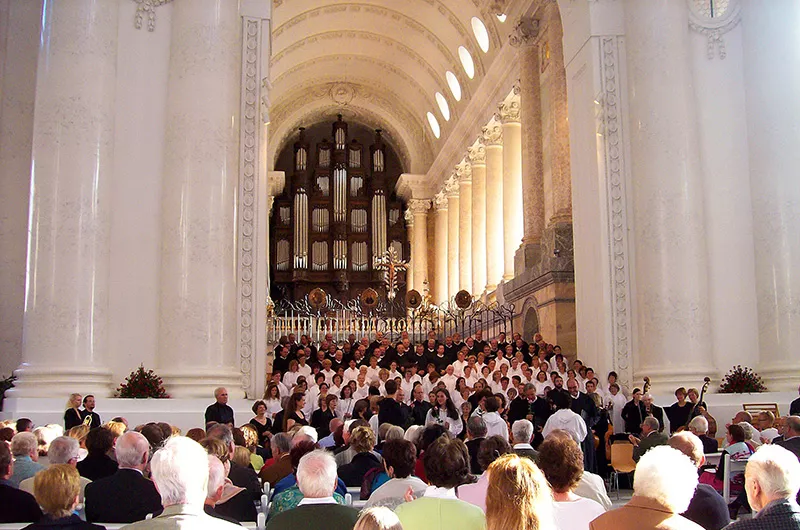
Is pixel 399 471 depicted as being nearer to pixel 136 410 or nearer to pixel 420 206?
pixel 136 410

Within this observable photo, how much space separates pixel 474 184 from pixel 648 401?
17051 millimetres

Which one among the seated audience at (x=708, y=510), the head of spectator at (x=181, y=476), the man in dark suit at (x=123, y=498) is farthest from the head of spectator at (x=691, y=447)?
the head of spectator at (x=181, y=476)

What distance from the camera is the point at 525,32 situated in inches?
824

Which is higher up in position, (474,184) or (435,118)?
(435,118)

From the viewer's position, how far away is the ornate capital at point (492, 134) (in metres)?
25.5

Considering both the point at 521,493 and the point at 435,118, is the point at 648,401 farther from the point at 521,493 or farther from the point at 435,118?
the point at 435,118

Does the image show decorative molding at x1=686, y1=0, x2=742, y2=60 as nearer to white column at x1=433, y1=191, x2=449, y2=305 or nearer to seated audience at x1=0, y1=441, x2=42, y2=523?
seated audience at x1=0, y1=441, x2=42, y2=523

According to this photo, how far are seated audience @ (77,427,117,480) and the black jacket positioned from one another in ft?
3.43

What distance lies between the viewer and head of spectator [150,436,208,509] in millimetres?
3250

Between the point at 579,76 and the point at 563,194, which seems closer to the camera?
the point at 579,76

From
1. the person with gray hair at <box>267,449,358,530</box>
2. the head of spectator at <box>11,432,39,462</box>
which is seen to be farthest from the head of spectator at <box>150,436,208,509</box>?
the head of spectator at <box>11,432,39,462</box>

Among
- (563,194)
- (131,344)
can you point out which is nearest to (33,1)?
(131,344)

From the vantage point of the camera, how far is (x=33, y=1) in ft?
44.4

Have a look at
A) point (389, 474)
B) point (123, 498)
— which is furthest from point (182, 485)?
point (389, 474)
